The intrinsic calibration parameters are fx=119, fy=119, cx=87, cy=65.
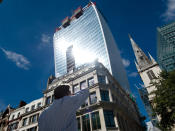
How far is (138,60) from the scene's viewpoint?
52.2m

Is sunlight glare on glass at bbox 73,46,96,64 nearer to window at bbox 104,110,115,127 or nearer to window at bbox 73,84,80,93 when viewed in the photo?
window at bbox 73,84,80,93

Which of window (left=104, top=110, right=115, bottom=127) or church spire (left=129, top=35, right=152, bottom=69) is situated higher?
church spire (left=129, top=35, right=152, bottom=69)

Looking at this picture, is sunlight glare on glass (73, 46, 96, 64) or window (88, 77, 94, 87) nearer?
window (88, 77, 94, 87)

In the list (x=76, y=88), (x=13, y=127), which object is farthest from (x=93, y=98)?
(x=13, y=127)

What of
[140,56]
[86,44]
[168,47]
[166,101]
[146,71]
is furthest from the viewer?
[86,44]

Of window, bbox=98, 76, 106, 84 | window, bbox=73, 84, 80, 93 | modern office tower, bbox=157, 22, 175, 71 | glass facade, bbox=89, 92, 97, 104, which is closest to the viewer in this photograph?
glass facade, bbox=89, 92, 97, 104

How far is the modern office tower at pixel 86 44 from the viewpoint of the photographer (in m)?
60.9

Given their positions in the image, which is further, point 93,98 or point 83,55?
point 83,55

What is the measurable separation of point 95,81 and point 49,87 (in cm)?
1522

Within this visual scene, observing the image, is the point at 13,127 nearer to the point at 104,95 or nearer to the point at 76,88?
the point at 76,88

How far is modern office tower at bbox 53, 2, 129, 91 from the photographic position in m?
60.9

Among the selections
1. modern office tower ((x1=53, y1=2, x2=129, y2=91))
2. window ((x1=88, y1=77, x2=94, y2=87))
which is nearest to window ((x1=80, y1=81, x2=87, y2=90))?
window ((x1=88, y1=77, x2=94, y2=87))

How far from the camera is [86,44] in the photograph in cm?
7462

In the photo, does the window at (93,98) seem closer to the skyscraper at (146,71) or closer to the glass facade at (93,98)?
the glass facade at (93,98)
